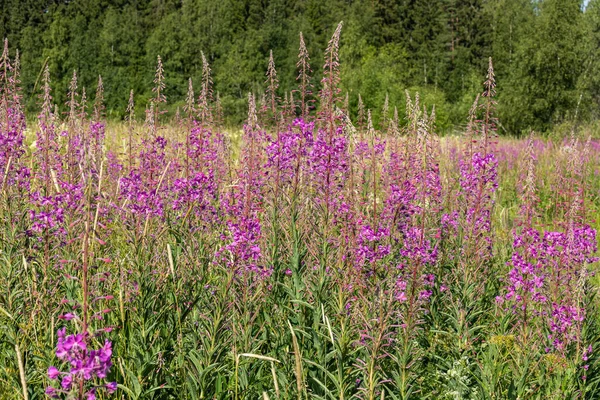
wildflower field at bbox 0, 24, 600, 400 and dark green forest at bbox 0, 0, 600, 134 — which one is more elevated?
dark green forest at bbox 0, 0, 600, 134

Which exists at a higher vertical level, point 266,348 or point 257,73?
point 257,73

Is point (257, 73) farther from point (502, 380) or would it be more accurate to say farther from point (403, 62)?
point (502, 380)

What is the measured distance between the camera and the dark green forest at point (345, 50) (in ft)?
137

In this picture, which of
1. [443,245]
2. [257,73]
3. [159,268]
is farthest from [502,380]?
[257,73]

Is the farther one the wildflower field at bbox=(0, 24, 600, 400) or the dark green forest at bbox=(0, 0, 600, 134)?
the dark green forest at bbox=(0, 0, 600, 134)

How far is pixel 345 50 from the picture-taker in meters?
49.4

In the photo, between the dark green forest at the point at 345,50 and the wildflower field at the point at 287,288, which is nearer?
the wildflower field at the point at 287,288

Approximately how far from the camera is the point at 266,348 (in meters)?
3.58

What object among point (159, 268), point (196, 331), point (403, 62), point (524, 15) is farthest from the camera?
point (524, 15)

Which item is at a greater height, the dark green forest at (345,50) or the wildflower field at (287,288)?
the dark green forest at (345,50)

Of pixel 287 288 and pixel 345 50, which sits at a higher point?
pixel 345 50

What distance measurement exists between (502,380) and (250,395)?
182cm

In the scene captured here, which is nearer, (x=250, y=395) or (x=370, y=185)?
(x=250, y=395)

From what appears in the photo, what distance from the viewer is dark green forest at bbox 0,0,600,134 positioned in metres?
41.6
